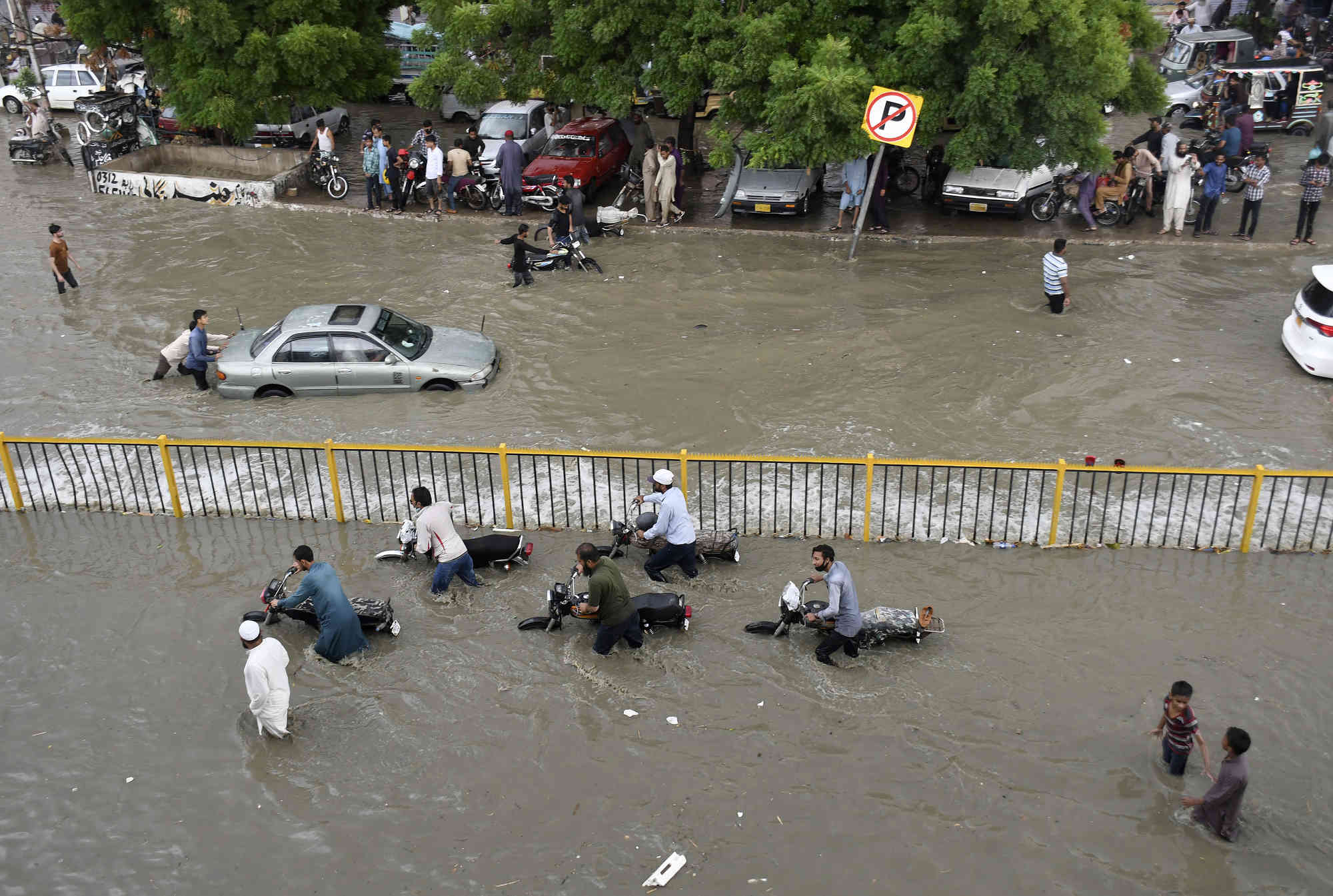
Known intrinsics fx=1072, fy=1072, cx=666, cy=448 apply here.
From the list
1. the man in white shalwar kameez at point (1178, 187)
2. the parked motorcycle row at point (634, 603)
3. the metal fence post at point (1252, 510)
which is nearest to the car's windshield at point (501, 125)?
the man in white shalwar kameez at point (1178, 187)

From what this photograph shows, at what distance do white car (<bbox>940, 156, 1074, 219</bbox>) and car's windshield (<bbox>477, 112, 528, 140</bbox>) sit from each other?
33.5ft

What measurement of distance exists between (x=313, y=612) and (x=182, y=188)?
18135mm

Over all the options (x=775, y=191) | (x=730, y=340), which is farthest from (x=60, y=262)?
(x=775, y=191)

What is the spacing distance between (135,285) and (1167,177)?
19.5m

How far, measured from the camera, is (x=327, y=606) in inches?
364

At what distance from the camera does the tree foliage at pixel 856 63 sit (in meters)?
18.6

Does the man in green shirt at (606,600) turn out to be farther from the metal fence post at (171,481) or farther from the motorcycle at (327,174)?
the motorcycle at (327,174)

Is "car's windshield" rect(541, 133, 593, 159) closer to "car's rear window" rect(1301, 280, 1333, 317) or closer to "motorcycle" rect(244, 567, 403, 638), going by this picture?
"car's rear window" rect(1301, 280, 1333, 317)

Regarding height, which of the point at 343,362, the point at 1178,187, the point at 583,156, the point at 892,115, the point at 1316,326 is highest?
the point at 892,115

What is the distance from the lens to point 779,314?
17359 mm

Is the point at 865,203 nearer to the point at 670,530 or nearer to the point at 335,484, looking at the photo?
the point at 670,530

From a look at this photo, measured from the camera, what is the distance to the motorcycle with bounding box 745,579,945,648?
369 inches

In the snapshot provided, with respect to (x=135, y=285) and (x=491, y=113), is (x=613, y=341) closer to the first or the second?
(x=135, y=285)

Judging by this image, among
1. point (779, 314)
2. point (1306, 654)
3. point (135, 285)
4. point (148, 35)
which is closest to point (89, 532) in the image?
point (135, 285)
